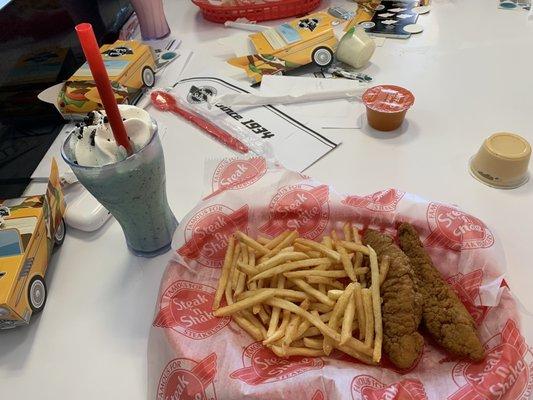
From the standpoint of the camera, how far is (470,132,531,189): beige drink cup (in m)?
0.91

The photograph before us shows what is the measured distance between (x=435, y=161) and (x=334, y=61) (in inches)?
20.9

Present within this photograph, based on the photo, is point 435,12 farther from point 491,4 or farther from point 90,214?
point 90,214

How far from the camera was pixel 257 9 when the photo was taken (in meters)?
1.65

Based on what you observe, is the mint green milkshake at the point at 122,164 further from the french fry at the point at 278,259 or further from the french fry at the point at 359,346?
the french fry at the point at 359,346

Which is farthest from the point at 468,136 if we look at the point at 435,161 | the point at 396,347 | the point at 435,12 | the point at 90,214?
the point at 90,214

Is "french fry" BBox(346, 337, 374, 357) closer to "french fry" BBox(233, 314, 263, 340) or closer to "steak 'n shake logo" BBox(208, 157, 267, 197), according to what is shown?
"french fry" BBox(233, 314, 263, 340)

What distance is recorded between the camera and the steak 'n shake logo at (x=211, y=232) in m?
0.78

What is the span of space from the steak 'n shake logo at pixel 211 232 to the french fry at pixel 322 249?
12 centimetres

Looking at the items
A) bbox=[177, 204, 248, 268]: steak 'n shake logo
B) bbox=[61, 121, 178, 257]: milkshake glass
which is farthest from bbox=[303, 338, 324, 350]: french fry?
bbox=[61, 121, 178, 257]: milkshake glass

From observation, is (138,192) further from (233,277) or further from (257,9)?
(257,9)

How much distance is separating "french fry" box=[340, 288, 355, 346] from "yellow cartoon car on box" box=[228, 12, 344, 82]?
0.85 m

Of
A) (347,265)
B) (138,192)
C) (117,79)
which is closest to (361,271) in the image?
(347,265)

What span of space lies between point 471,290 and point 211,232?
0.43m

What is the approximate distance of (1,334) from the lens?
→ 2.58 feet
